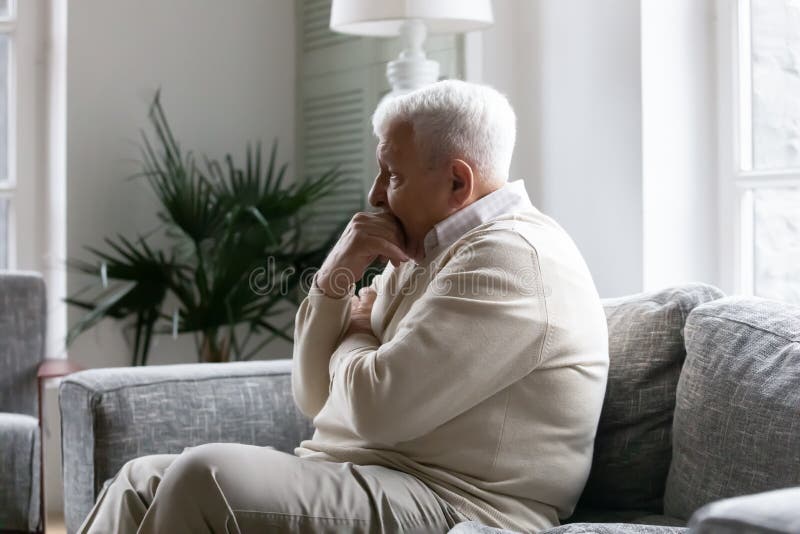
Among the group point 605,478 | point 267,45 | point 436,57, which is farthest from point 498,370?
point 267,45

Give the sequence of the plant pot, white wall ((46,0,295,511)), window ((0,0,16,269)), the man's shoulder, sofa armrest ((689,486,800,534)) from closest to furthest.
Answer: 1. sofa armrest ((689,486,800,534))
2. the man's shoulder
3. the plant pot
4. white wall ((46,0,295,511))
5. window ((0,0,16,269))

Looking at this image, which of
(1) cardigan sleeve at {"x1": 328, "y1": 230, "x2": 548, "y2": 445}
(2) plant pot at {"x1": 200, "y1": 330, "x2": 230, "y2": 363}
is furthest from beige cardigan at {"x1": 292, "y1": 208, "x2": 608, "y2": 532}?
(2) plant pot at {"x1": 200, "y1": 330, "x2": 230, "y2": 363}

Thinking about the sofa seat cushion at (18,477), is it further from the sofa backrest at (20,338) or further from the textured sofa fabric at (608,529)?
the textured sofa fabric at (608,529)

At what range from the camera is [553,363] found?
73.2 inches

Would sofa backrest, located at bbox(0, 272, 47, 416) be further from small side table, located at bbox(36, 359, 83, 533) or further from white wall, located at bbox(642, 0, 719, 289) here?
white wall, located at bbox(642, 0, 719, 289)

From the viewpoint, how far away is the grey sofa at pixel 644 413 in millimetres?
1752

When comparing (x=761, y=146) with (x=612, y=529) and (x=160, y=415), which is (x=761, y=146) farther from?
(x=160, y=415)

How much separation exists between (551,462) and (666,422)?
0.93 feet

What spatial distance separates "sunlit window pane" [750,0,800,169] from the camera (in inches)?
106

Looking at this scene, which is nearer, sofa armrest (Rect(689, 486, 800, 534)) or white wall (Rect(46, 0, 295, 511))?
sofa armrest (Rect(689, 486, 800, 534))

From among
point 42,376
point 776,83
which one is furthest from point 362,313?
point 42,376

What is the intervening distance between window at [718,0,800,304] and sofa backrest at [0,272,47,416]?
6.75ft

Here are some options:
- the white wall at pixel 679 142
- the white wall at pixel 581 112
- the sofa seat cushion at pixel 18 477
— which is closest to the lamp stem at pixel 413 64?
the white wall at pixel 581 112

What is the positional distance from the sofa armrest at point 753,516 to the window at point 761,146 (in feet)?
6.16
